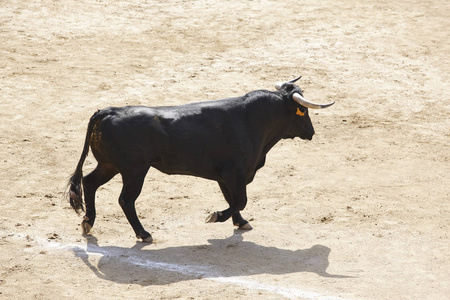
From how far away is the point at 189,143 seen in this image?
10.2 meters

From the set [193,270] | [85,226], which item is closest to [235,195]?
[193,270]

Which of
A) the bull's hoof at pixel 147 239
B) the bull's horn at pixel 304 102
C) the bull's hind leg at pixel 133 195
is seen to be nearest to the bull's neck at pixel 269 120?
the bull's horn at pixel 304 102

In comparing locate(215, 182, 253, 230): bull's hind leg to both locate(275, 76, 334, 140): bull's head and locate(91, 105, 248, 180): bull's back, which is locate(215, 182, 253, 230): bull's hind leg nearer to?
locate(91, 105, 248, 180): bull's back

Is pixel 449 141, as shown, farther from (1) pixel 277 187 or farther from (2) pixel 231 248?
(2) pixel 231 248

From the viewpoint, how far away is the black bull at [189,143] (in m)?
9.90

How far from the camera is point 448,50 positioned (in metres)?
18.2

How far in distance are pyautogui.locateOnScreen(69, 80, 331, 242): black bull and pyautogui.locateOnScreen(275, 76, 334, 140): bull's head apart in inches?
0.6

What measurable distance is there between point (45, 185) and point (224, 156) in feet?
9.98

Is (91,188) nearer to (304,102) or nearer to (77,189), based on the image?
(77,189)

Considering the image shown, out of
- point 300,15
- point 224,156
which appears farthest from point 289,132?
point 300,15

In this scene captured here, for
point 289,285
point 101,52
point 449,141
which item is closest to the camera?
point 289,285

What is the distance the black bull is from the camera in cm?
990

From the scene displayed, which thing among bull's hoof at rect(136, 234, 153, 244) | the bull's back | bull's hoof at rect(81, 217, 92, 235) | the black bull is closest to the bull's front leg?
the black bull

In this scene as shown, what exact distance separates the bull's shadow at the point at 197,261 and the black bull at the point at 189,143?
39 cm
